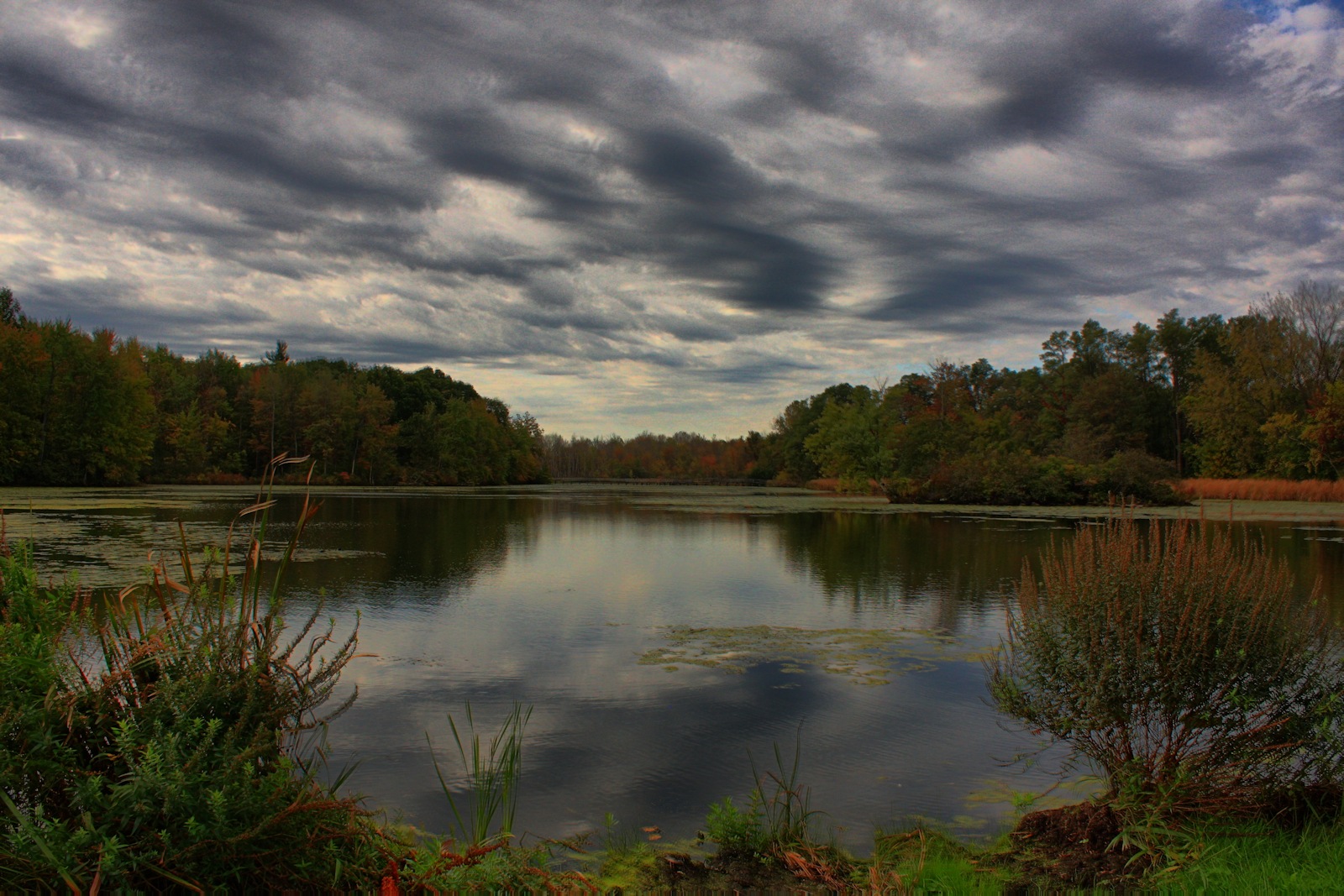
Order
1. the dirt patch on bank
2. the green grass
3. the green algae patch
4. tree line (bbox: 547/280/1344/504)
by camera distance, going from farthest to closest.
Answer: tree line (bbox: 547/280/1344/504)
the green algae patch
the dirt patch on bank
the green grass

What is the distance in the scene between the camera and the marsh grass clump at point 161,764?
8.69ft

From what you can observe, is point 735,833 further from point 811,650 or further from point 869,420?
point 869,420

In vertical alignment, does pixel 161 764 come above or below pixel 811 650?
above

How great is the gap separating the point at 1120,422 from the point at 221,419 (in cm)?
7715

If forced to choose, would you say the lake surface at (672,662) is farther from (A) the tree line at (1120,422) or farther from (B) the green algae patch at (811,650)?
(A) the tree line at (1120,422)

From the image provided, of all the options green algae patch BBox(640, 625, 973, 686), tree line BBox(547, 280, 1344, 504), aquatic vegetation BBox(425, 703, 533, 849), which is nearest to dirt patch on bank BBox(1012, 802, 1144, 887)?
aquatic vegetation BBox(425, 703, 533, 849)

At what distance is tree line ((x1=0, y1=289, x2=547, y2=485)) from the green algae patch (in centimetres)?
5129

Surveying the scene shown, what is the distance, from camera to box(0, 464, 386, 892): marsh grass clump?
2648mm

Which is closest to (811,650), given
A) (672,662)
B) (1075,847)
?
(672,662)

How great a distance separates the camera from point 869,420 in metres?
56.2

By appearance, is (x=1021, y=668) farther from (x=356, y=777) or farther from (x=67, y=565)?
(x=67, y=565)

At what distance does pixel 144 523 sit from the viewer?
78.3 feet

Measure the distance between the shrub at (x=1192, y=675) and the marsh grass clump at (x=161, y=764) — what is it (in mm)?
3854

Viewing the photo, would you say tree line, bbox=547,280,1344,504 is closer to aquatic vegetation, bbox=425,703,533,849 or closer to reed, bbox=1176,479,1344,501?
reed, bbox=1176,479,1344,501
